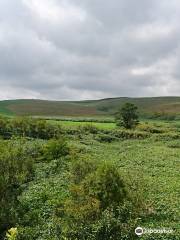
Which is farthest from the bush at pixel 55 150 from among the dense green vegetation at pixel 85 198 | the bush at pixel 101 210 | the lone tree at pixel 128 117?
A: the lone tree at pixel 128 117

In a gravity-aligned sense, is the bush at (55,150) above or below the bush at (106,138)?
above

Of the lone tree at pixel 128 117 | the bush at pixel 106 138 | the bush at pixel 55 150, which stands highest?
the lone tree at pixel 128 117

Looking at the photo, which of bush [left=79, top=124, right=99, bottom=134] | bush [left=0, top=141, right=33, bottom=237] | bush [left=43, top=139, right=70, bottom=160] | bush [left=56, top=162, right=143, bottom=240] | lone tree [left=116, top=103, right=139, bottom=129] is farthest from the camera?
lone tree [left=116, top=103, right=139, bottom=129]

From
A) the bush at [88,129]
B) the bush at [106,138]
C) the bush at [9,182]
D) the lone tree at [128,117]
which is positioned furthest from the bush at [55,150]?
the lone tree at [128,117]

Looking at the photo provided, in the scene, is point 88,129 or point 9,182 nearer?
point 9,182

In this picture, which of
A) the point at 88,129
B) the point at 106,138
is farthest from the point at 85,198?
the point at 88,129

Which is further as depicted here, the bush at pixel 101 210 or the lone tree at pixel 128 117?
the lone tree at pixel 128 117

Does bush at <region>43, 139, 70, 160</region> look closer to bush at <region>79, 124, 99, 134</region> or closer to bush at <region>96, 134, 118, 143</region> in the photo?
bush at <region>96, 134, 118, 143</region>

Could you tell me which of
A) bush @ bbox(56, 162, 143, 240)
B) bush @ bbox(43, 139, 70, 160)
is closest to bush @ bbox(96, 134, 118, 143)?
bush @ bbox(43, 139, 70, 160)

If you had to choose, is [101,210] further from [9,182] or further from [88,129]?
[88,129]

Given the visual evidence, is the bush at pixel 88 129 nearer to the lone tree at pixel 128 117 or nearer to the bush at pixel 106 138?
the bush at pixel 106 138

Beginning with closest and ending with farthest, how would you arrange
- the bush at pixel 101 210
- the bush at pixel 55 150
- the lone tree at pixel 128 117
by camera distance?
the bush at pixel 101 210 < the bush at pixel 55 150 < the lone tree at pixel 128 117

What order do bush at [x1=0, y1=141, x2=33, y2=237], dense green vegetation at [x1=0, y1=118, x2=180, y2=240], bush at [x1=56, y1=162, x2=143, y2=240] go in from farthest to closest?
bush at [x1=0, y1=141, x2=33, y2=237]
dense green vegetation at [x1=0, y1=118, x2=180, y2=240]
bush at [x1=56, y1=162, x2=143, y2=240]

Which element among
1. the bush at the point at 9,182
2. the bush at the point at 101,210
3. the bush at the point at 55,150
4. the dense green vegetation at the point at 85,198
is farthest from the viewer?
the bush at the point at 55,150
